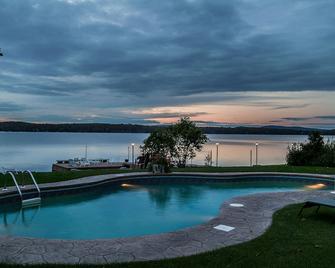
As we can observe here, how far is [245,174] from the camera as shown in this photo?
41.1 feet

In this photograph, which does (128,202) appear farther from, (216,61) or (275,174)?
(216,61)

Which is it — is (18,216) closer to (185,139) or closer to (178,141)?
(178,141)

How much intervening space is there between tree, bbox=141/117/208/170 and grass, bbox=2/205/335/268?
1560 cm

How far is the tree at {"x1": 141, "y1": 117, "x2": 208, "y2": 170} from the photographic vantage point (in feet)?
69.6

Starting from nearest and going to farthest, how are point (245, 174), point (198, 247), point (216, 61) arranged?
point (198, 247) < point (245, 174) < point (216, 61)

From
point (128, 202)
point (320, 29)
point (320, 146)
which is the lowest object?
point (128, 202)

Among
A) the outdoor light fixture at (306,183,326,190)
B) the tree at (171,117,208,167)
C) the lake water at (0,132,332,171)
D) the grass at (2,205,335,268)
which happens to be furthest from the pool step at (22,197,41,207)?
the lake water at (0,132,332,171)

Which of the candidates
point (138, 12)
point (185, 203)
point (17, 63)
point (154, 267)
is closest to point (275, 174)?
point (185, 203)

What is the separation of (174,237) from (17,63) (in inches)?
661

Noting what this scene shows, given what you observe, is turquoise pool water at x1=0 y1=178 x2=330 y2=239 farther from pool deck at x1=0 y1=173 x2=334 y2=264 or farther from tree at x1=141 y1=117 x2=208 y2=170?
tree at x1=141 y1=117 x2=208 y2=170

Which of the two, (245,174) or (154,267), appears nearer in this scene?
(154,267)

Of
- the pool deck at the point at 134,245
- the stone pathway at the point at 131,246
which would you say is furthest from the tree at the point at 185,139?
the stone pathway at the point at 131,246

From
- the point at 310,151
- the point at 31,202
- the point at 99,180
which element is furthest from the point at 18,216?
the point at 310,151

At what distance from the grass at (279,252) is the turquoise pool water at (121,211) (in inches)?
86.3
